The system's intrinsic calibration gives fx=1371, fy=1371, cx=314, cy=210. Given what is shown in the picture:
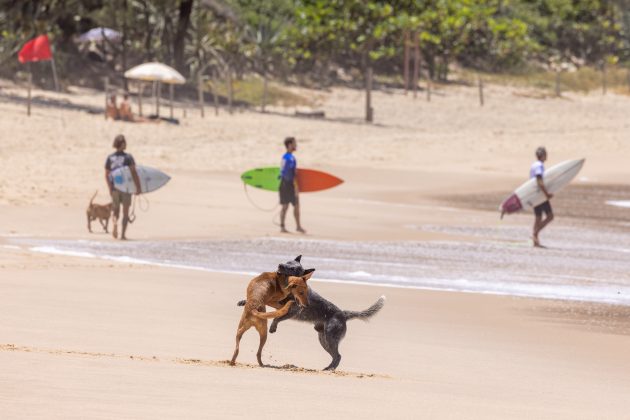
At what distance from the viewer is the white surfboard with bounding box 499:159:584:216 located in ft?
62.5

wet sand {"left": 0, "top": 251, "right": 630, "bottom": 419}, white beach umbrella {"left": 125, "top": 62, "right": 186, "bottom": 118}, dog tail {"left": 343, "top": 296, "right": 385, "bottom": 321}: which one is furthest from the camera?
white beach umbrella {"left": 125, "top": 62, "right": 186, "bottom": 118}

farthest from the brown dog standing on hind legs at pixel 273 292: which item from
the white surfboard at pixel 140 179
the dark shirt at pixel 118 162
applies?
the white surfboard at pixel 140 179

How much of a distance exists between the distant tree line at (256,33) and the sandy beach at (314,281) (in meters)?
8.33

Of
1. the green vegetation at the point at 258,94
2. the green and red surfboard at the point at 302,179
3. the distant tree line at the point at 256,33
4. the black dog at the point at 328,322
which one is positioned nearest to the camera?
the black dog at the point at 328,322

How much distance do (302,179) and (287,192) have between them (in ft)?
2.96

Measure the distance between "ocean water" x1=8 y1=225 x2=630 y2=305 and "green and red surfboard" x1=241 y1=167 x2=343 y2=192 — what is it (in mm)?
1400

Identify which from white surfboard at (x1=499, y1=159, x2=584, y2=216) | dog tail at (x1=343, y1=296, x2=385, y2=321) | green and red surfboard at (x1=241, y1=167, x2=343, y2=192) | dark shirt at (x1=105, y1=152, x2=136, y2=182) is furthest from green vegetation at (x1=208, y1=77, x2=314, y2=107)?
dog tail at (x1=343, y1=296, x2=385, y2=321)

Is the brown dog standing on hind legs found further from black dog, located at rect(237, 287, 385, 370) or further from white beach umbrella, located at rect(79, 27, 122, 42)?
white beach umbrella, located at rect(79, 27, 122, 42)

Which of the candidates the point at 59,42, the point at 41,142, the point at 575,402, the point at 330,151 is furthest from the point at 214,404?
the point at 59,42

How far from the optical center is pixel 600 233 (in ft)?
67.8

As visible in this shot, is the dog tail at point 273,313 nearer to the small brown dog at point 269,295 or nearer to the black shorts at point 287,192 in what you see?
the small brown dog at point 269,295

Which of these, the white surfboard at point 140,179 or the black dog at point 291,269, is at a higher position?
the white surfboard at point 140,179

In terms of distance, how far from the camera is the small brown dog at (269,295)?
298 inches

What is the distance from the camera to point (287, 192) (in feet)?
60.6
